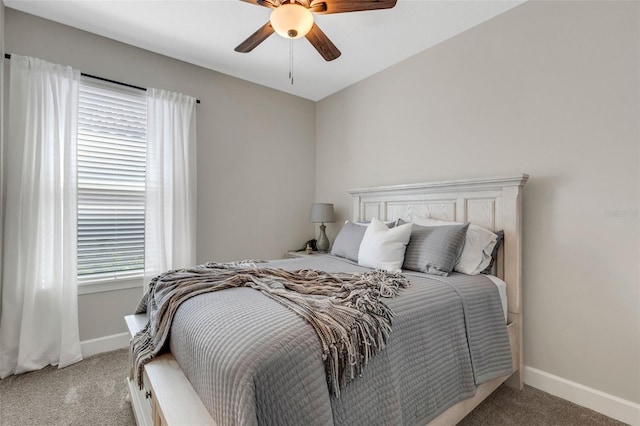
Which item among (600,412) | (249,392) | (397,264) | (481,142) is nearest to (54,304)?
(249,392)

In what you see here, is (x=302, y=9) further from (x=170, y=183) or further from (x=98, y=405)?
(x=98, y=405)

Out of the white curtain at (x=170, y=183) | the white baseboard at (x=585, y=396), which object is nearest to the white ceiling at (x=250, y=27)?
the white curtain at (x=170, y=183)

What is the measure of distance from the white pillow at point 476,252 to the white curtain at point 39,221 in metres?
2.92

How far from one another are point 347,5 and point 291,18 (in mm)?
329

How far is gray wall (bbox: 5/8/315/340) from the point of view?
7.98ft

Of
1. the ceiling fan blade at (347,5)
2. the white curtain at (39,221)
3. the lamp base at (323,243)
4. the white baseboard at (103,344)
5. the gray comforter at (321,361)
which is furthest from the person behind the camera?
the lamp base at (323,243)

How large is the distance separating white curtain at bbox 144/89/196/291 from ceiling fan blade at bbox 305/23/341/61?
152 centimetres

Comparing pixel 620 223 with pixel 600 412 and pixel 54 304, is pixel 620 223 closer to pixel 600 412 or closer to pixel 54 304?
pixel 600 412

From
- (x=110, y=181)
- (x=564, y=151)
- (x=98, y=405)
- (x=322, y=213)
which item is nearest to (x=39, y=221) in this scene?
(x=110, y=181)

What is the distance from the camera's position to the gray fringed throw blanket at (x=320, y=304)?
3.31 ft

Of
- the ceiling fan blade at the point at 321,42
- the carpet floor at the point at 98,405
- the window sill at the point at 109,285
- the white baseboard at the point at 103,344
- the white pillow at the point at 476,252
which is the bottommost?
the carpet floor at the point at 98,405

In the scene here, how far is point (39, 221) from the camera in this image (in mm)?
2199

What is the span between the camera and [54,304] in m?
2.26

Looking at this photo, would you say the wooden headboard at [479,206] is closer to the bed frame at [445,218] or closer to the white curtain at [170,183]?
the bed frame at [445,218]
